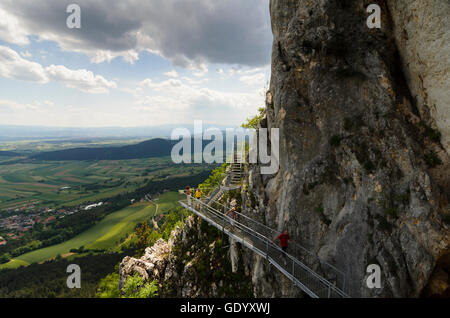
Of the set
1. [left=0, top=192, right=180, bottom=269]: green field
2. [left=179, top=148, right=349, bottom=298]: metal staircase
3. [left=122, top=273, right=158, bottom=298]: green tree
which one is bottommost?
[left=0, top=192, right=180, bottom=269]: green field

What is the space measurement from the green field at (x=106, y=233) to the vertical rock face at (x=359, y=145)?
11493 centimetres

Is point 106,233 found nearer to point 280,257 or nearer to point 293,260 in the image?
point 280,257

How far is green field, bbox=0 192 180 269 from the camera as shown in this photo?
10538 cm

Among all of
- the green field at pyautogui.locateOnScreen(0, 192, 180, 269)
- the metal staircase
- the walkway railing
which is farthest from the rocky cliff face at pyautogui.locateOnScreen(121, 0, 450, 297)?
the green field at pyautogui.locateOnScreen(0, 192, 180, 269)

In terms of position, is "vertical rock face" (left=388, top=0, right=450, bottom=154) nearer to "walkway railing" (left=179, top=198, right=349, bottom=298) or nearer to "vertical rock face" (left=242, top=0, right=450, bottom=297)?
"vertical rock face" (left=242, top=0, right=450, bottom=297)

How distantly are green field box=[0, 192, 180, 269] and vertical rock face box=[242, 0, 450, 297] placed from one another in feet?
377

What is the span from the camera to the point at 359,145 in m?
12.5

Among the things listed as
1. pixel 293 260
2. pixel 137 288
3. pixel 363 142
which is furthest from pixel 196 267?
pixel 363 142

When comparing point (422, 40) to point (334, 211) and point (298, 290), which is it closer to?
point (334, 211)

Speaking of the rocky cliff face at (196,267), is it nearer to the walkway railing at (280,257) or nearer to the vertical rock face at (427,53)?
the walkway railing at (280,257)

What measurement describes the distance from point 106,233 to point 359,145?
135 meters

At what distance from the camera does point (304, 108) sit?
1470 cm

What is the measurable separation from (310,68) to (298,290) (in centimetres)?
1473
